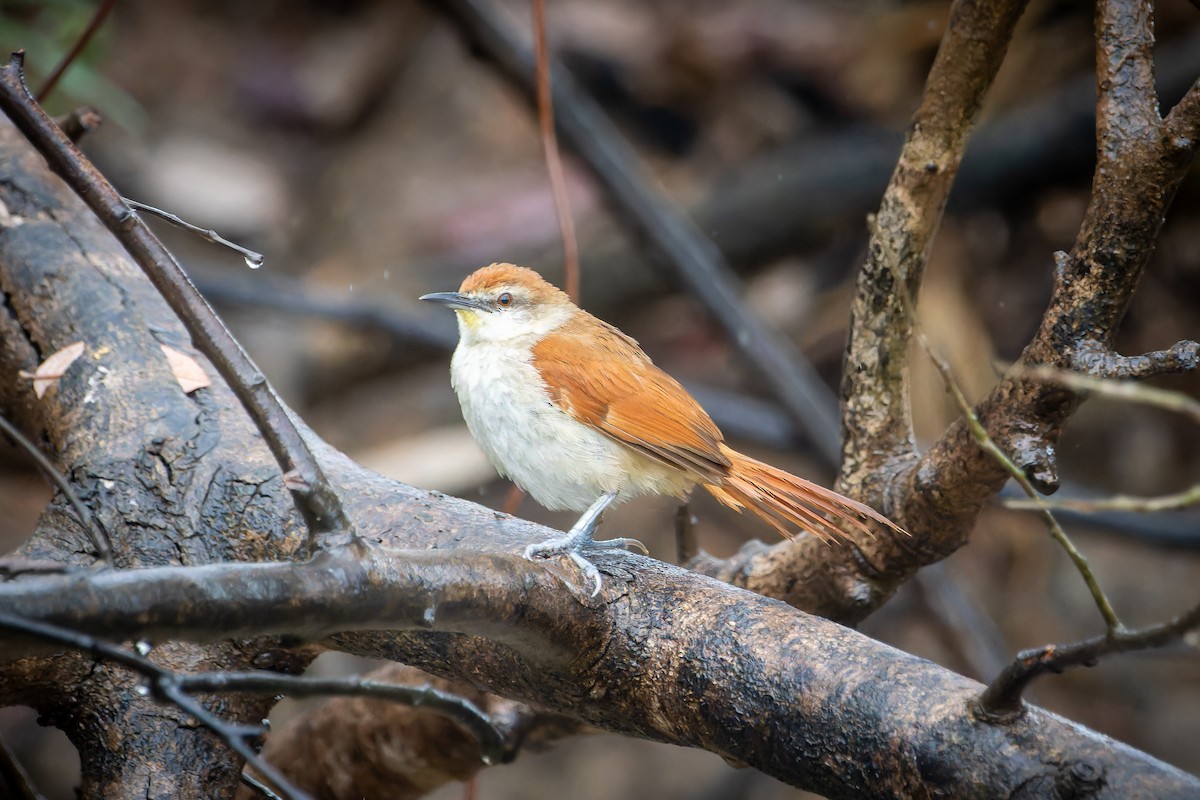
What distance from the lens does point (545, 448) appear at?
9.48ft

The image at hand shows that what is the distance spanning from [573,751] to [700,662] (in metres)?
4.00

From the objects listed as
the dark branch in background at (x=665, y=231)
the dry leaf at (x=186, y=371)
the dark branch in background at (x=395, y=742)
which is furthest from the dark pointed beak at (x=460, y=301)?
the dark branch in background at (x=665, y=231)

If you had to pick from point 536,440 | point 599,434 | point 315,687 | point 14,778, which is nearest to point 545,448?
point 536,440

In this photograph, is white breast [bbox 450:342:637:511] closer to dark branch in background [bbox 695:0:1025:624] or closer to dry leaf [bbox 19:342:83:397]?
dark branch in background [bbox 695:0:1025:624]

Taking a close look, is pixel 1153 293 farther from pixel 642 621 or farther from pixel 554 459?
pixel 642 621

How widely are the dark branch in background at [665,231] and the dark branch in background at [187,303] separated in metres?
3.25

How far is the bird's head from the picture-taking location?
130 inches

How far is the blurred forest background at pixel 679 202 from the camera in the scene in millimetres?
5500

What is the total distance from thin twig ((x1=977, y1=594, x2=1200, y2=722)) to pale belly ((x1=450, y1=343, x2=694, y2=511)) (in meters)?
1.26

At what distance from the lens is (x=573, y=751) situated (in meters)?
5.91

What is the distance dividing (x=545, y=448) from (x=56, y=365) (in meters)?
1.22

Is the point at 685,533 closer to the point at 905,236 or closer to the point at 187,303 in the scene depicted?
the point at 905,236

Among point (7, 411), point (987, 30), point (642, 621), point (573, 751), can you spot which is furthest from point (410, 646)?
point (573, 751)

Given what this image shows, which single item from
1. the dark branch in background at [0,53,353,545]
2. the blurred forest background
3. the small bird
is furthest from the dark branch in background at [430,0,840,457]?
the dark branch in background at [0,53,353,545]
